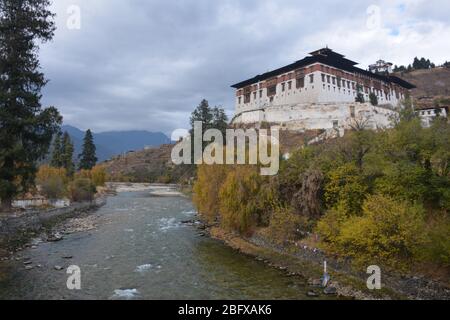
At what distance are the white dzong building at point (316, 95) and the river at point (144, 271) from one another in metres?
45.5

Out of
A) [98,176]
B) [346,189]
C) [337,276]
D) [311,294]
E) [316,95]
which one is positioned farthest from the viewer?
[98,176]

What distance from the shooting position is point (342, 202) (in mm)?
23812

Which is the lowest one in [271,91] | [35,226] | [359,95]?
[35,226]

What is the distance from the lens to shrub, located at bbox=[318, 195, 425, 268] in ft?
60.6

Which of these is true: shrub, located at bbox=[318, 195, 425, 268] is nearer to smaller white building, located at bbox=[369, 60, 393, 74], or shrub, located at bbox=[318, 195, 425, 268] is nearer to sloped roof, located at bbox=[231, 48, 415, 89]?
sloped roof, located at bbox=[231, 48, 415, 89]

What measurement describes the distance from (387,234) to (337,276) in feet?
13.3

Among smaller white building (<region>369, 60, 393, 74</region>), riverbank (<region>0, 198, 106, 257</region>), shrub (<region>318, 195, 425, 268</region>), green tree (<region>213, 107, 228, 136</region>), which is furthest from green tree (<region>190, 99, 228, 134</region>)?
smaller white building (<region>369, 60, 393, 74</region>)

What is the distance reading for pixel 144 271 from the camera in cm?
2259

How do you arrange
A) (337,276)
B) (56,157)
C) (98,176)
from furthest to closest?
(98,176) → (56,157) → (337,276)

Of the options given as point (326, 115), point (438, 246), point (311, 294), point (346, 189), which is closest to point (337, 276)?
point (311, 294)

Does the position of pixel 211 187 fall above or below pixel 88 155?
below

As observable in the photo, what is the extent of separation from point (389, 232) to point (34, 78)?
98.4 feet

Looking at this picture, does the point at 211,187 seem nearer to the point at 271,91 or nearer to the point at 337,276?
the point at 337,276

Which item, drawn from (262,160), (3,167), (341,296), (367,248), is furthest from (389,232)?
(3,167)
